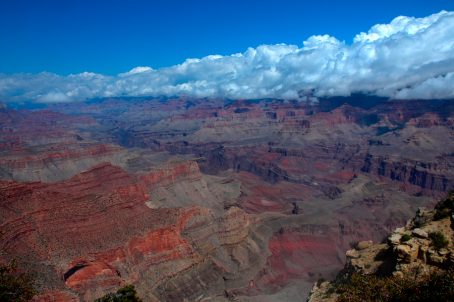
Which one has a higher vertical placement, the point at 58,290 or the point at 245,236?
the point at 58,290

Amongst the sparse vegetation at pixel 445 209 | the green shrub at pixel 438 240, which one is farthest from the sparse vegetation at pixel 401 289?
the sparse vegetation at pixel 445 209

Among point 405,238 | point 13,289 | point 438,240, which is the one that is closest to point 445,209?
point 405,238

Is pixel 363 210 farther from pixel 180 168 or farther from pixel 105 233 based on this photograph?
pixel 105 233

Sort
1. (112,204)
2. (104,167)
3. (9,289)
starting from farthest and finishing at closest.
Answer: (104,167) < (112,204) < (9,289)

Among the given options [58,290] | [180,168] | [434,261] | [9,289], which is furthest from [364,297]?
[180,168]

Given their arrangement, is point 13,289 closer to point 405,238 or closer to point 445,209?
point 405,238

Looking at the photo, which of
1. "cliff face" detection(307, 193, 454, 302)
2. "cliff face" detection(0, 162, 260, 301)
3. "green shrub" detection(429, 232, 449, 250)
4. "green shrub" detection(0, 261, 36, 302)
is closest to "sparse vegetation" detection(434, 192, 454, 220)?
"cliff face" detection(307, 193, 454, 302)
